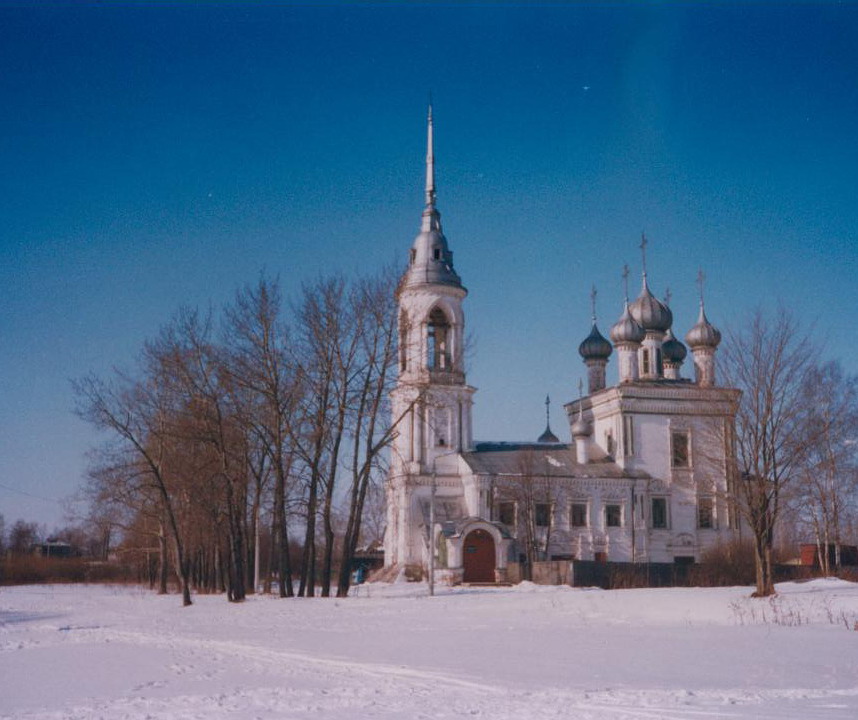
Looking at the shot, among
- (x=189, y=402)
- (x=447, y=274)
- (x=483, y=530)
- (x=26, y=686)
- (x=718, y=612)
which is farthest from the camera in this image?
(x=447, y=274)

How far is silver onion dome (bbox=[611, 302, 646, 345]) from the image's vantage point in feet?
170

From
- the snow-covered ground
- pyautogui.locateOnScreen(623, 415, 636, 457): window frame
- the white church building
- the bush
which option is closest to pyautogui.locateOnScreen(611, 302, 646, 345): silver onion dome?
the white church building

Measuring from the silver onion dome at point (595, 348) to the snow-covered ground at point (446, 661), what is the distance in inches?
1197

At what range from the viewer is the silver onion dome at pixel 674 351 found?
55938 mm

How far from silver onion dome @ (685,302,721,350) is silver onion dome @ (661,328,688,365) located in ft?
6.46

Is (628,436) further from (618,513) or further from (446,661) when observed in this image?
(446,661)

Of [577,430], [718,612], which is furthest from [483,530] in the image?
[718,612]

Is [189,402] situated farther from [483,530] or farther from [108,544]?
[108,544]

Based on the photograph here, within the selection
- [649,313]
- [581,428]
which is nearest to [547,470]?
[581,428]

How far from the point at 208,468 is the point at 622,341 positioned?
26.1 meters

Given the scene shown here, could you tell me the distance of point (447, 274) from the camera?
162 ft

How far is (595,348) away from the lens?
54.7 metres

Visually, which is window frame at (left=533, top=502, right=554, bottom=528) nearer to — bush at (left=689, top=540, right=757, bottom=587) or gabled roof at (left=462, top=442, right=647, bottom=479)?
gabled roof at (left=462, top=442, right=647, bottom=479)

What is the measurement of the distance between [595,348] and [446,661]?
42.3 m
